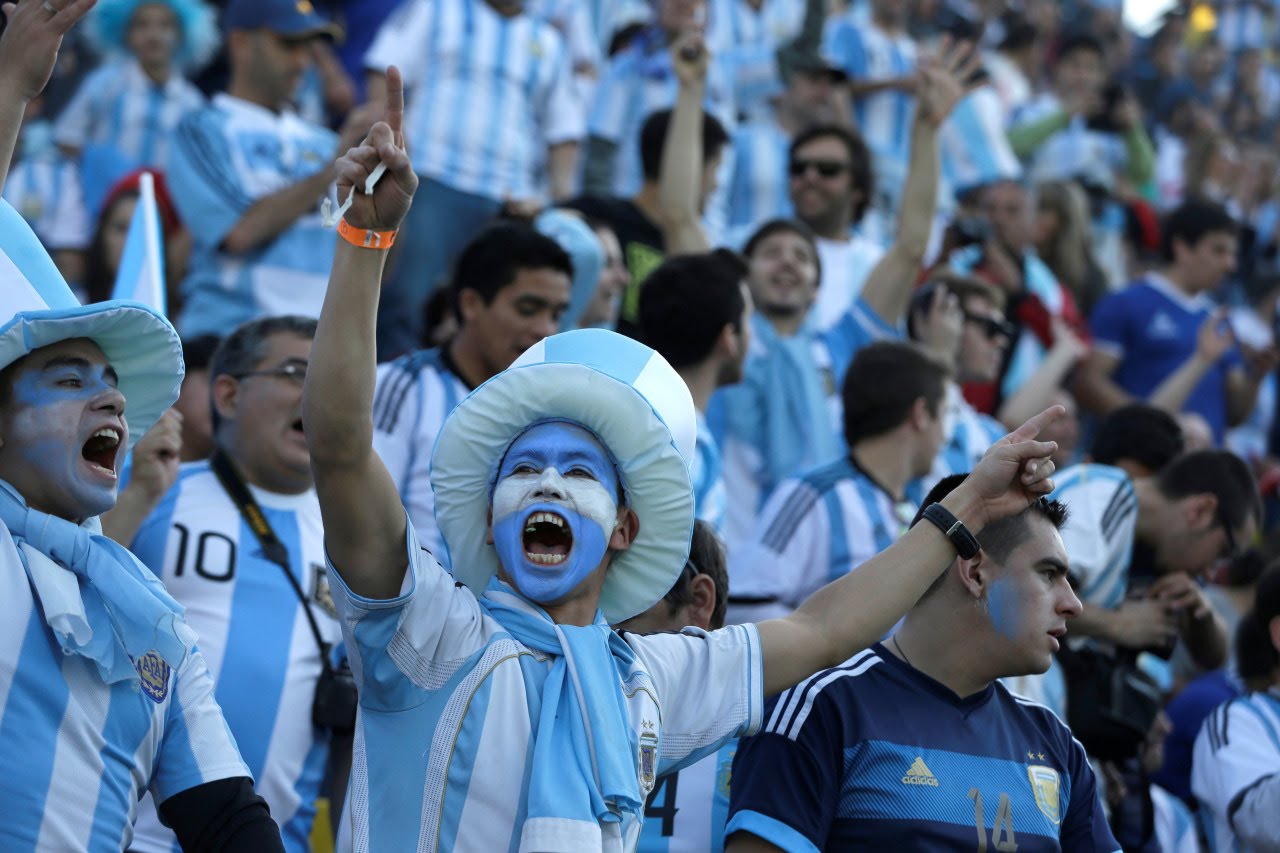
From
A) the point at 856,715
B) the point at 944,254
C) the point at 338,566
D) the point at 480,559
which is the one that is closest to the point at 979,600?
the point at 856,715

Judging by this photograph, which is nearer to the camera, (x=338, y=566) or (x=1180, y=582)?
(x=338, y=566)

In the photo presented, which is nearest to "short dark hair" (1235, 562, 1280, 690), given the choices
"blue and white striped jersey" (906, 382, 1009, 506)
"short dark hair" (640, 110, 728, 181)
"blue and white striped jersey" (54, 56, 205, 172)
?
"blue and white striped jersey" (906, 382, 1009, 506)

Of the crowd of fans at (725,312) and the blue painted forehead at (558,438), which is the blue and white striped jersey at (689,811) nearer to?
the crowd of fans at (725,312)

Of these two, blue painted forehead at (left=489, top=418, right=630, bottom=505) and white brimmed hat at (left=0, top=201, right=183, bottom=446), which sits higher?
white brimmed hat at (left=0, top=201, right=183, bottom=446)

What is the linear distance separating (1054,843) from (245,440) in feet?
8.12

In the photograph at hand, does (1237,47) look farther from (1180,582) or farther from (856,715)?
(856,715)

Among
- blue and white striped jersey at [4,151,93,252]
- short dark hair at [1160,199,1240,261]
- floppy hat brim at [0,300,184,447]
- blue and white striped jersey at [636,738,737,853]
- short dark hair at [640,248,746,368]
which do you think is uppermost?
short dark hair at [1160,199,1240,261]

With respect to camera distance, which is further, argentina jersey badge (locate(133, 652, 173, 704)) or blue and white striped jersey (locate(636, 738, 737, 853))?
blue and white striped jersey (locate(636, 738, 737, 853))

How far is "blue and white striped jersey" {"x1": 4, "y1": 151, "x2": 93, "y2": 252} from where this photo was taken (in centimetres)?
845

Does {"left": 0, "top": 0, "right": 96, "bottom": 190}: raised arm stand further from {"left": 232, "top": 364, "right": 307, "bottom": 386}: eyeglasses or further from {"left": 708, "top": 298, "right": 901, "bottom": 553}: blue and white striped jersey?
{"left": 708, "top": 298, "right": 901, "bottom": 553}: blue and white striped jersey

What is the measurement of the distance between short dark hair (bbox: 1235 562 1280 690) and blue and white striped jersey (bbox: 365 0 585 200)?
4293 millimetres

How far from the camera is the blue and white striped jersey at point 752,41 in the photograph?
1109 cm

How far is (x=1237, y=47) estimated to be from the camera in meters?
20.9

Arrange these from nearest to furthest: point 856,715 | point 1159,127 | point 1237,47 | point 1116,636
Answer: point 856,715 → point 1116,636 → point 1159,127 → point 1237,47
